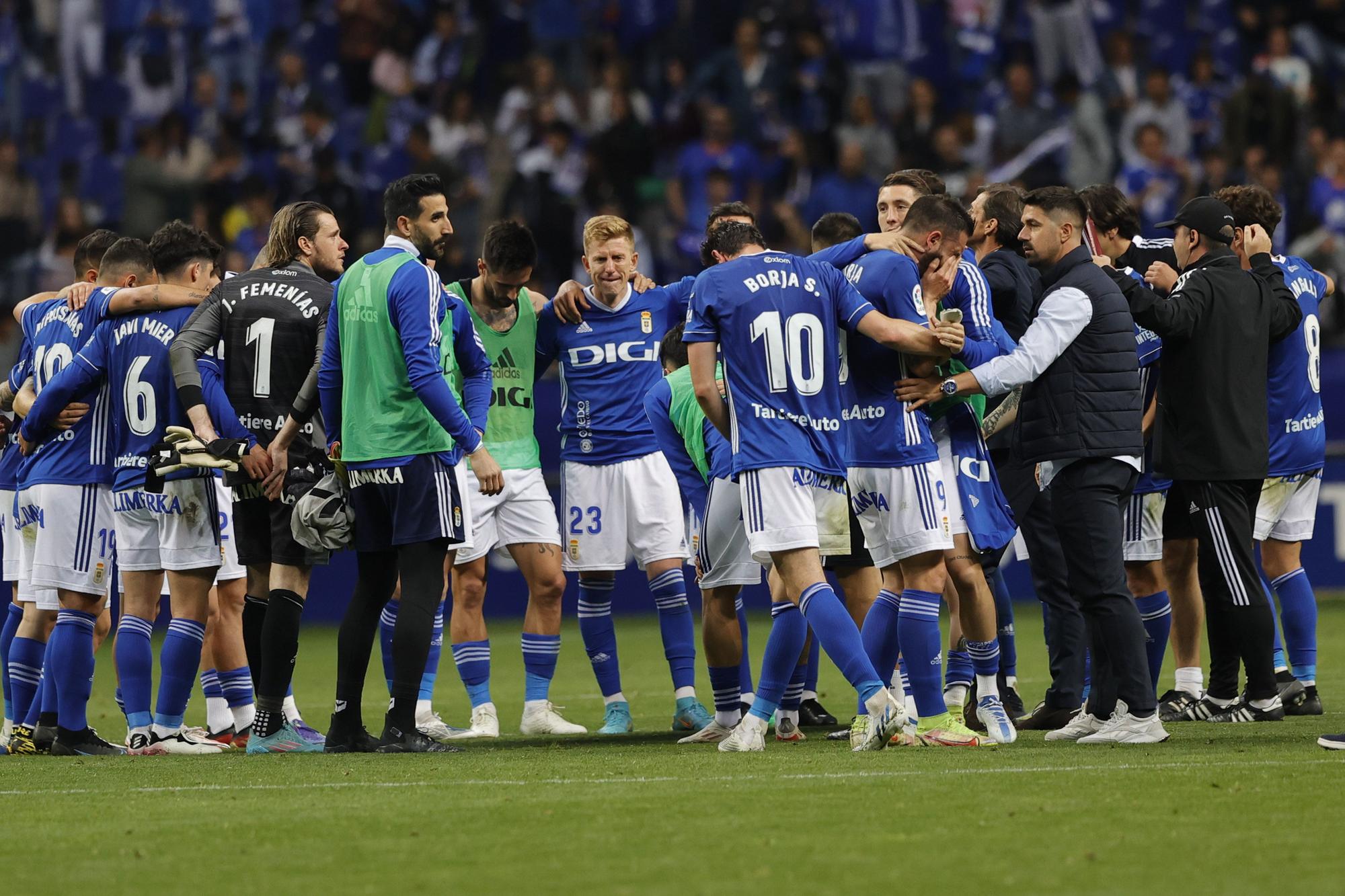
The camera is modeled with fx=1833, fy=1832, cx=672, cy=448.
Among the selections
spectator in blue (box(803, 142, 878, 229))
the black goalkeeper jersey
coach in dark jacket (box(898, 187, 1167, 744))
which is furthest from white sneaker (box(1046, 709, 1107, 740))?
spectator in blue (box(803, 142, 878, 229))

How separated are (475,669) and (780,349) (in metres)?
2.70

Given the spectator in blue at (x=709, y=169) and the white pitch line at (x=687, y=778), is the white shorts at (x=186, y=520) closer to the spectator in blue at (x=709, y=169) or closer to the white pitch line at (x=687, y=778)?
the white pitch line at (x=687, y=778)

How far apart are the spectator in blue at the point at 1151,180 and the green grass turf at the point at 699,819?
10029 mm

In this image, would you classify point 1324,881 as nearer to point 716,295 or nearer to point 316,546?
point 716,295

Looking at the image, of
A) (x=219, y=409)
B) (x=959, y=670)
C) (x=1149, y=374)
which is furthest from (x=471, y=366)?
(x=1149, y=374)

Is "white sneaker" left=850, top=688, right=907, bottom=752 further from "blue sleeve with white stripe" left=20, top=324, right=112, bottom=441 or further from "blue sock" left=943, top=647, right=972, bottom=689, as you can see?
"blue sleeve with white stripe" left=20, top=324, right=112, bottom=441

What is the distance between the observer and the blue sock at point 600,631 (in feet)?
29.0

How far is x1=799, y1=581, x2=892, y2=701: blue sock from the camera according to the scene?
22.7 ft

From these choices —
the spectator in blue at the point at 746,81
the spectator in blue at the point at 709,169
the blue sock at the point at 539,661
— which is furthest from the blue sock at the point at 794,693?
the spectator in blue at the point at 746,81

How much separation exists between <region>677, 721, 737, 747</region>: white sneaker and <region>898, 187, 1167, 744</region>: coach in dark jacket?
157 cm

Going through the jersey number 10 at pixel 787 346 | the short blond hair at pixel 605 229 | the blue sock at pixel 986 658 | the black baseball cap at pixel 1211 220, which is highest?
the short blond hair at pixel 605 229

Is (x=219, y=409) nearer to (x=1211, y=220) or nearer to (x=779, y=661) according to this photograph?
(x=779, y=661)

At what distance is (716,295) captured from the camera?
718 centimetres

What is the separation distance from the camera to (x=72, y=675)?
7.92 metres
